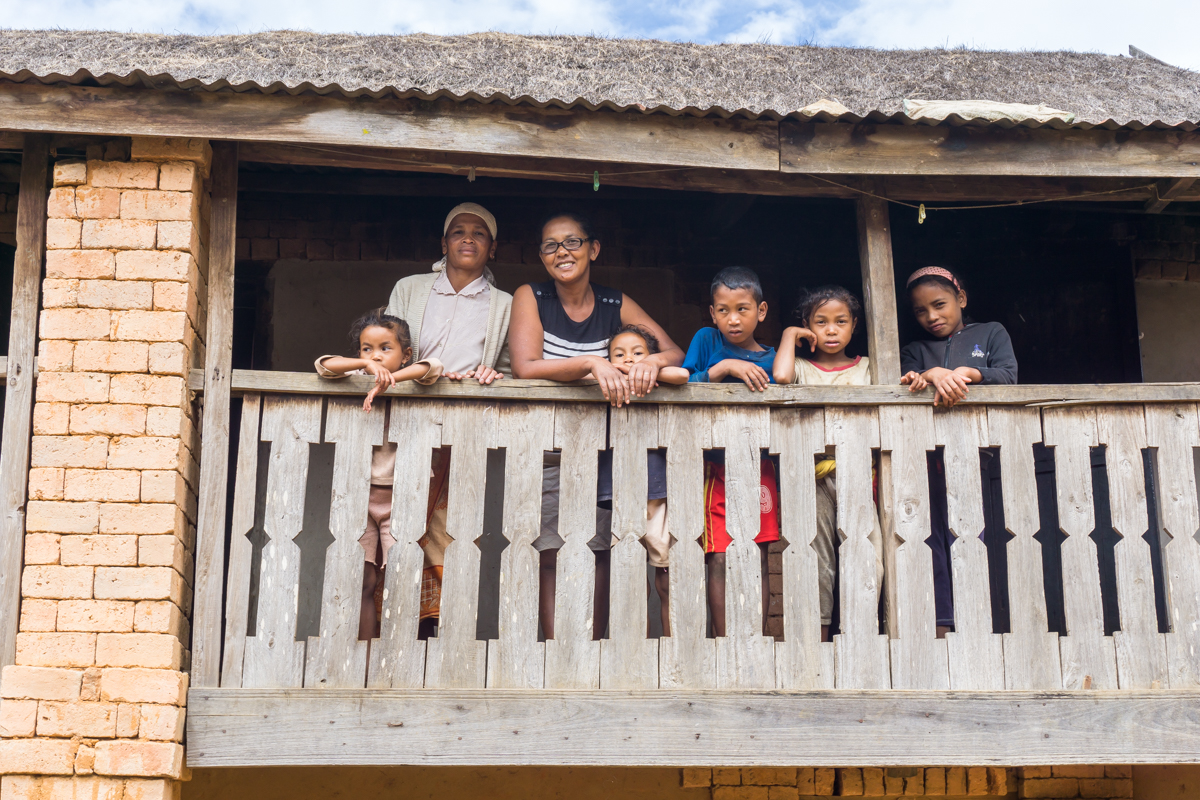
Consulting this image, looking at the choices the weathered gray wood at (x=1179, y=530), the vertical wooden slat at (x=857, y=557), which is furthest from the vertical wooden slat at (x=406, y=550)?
the weathered gray wood at (x=1179, y=530)

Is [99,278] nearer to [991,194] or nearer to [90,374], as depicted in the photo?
[90,374]

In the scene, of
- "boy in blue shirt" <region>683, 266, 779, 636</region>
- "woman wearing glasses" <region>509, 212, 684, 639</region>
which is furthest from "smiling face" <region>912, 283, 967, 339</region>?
"woman wearing glasses" <region>509, 212, 684, 639</region>

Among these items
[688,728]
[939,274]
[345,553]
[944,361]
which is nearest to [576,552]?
[688,728]

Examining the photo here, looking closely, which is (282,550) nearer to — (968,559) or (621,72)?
(968,559)

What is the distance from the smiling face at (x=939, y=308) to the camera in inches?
202

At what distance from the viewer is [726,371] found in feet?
15.2

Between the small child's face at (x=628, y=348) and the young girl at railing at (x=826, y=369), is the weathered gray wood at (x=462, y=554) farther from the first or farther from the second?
the young girl at railing at (x=826, y=369)

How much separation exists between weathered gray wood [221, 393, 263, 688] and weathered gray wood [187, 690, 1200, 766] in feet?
0.42

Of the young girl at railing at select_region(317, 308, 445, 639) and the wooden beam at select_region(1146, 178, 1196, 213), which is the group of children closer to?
the young girl at railing at select_region(317, 308, 445, 639)

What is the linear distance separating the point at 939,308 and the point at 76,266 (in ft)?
12.0

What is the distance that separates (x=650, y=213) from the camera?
267 inches

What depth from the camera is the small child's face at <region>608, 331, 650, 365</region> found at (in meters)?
4.66

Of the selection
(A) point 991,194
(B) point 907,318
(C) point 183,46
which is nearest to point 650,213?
(B) point 907,318

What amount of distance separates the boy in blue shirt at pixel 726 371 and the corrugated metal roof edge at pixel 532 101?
2.54ft
